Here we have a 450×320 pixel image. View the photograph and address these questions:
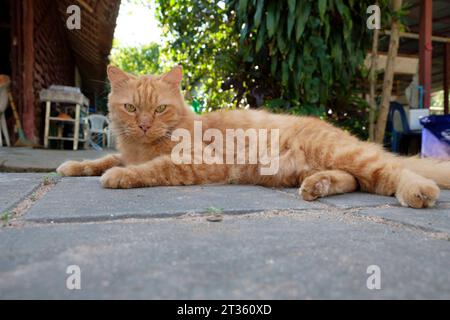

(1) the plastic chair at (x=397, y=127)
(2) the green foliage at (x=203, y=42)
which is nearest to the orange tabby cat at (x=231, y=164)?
(2) the green foliage at (x=203, y=42)

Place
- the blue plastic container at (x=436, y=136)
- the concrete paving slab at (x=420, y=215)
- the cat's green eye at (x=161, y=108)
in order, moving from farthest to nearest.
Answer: the blue plastic container at (x=436, y=136)
the cat's green eye at (x=161, y=108)
the concrete paving slab at (x=420, y=215)

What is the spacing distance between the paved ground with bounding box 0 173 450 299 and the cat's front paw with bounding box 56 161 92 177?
40.0 inches

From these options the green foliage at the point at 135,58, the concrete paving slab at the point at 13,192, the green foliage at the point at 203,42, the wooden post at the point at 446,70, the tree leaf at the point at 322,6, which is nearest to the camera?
the concrete paving slab at the point at 13,192

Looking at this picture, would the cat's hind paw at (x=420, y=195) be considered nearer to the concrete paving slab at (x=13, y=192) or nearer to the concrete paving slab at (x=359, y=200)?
the concrete paving slab at (x=359, y=200)

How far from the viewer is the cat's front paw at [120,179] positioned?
2031mm

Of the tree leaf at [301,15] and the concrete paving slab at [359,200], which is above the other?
the tree leaf at [301,15]

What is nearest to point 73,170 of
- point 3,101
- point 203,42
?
point 203,42

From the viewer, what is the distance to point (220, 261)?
0.83 metres

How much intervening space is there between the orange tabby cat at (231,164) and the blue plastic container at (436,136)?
184 centimetres

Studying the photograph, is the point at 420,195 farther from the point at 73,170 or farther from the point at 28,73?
the point at 28,73

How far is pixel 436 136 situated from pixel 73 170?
3510mm

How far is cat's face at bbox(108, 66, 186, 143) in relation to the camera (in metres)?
2.48

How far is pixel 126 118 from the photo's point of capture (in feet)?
8.29
